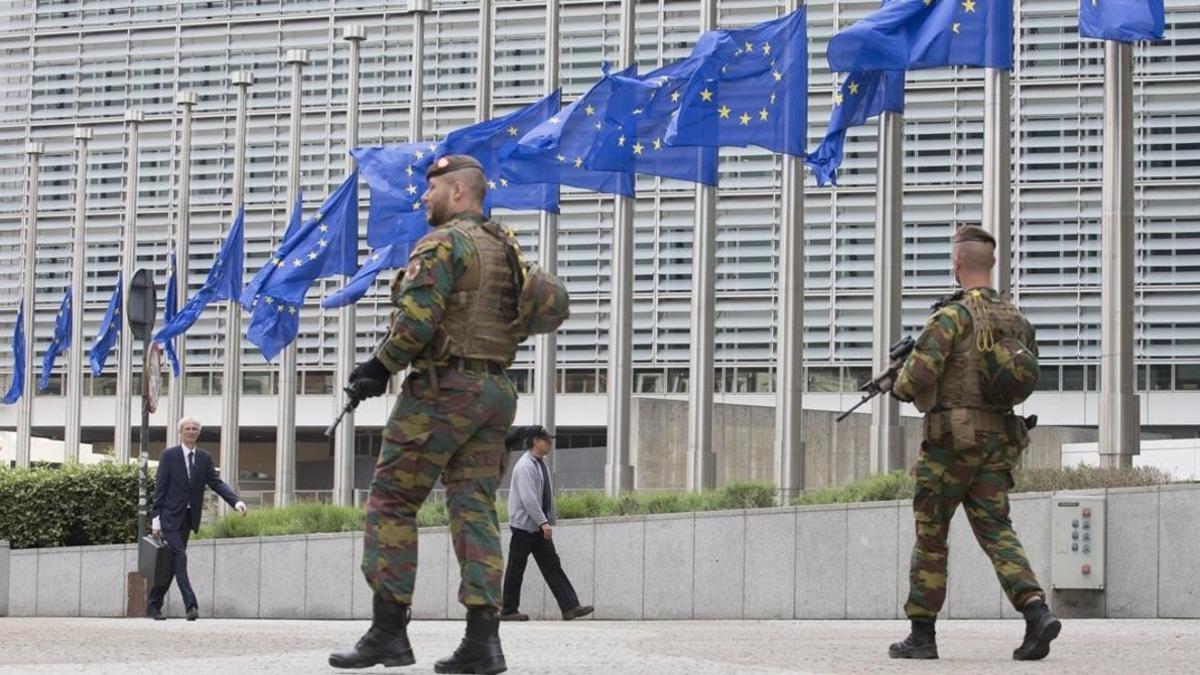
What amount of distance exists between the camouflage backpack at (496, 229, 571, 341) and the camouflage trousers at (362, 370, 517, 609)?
0.82ft

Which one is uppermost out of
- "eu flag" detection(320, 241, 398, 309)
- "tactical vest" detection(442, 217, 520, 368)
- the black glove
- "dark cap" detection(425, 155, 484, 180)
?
"eu flag" detection(320, 241, 398, 309)

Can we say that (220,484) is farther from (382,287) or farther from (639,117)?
(382,287)

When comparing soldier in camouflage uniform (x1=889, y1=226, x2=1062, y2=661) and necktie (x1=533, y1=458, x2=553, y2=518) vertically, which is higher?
soldier in camouflage uniform (x1=889, y1=226, x2=1062, y2=661)

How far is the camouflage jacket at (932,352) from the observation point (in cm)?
1045

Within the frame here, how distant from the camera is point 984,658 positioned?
10562mm

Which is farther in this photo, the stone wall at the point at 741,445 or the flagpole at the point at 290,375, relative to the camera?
the flagpole at the point at 290,375

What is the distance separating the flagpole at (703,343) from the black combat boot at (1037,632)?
16557 millimetres

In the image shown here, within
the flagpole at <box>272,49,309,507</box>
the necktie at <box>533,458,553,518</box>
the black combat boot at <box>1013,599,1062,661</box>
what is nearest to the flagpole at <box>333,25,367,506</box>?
the flagpole at <box>272,49,309,507</box>

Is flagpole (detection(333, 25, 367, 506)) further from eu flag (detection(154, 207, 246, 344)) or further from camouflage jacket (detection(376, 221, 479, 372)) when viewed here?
camouflage jacket (detection(376, 221, 479, 372))

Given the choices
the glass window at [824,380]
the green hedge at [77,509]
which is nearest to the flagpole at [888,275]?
the green hedge at [77,509]

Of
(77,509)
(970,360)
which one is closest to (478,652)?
(970,360)

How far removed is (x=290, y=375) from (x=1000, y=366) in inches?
1112

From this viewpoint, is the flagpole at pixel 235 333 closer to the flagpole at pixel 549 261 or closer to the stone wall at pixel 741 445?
the stone wall at pixel 741 445

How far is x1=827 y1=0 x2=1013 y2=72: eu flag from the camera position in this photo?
21.1 meters
